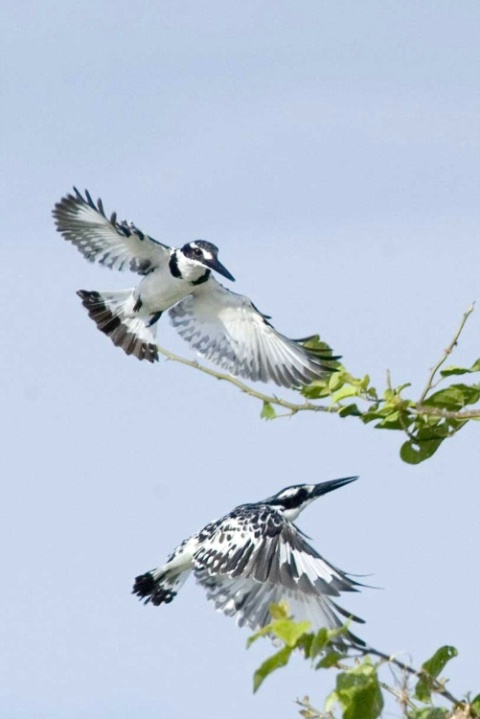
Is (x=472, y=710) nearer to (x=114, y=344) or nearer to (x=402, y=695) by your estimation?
(x=402, y=695)

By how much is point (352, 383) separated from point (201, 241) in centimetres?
329

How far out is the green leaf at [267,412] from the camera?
15.2ft

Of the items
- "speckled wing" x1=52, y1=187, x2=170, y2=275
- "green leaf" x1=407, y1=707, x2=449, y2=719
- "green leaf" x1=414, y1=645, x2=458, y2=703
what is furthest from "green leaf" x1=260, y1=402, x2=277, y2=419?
"speckled wing" x1=52, y1=187, x2=170, y2=275

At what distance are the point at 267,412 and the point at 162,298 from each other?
2951 millimetres

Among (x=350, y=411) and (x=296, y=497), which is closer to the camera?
(x=350, y=411)

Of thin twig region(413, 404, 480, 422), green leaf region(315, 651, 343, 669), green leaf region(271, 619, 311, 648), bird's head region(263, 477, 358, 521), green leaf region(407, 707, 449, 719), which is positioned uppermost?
bird's head region(263, 477, 358, 521)

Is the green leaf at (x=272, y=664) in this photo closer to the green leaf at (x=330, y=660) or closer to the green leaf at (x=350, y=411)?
the green leaf at (x=330, y=660)

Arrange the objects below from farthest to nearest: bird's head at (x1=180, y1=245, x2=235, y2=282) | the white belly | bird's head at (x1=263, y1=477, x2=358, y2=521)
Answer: the white belly
bird's head at (x1=180, y1=245, x2=235, y2=282)
bird's head at (x1=263, y1=477, x2=358, y2=521)

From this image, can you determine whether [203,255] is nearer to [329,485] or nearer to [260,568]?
[329,485]

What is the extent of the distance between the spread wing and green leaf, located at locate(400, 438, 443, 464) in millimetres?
517

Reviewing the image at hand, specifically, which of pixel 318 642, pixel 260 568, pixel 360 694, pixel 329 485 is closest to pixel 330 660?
pixel 360 694

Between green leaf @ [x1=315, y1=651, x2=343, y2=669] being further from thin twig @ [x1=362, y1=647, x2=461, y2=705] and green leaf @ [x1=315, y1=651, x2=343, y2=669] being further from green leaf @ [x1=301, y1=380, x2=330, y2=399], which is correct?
green leaf @ [x1=301, y1=380, x2=330, y2=399]

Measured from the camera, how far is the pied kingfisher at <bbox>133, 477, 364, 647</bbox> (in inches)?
193

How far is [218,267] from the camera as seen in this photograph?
7324 millimetres
